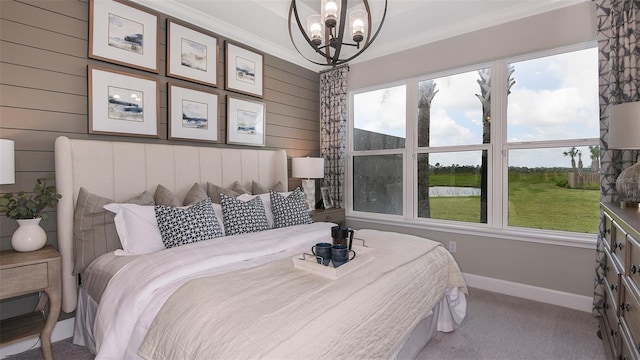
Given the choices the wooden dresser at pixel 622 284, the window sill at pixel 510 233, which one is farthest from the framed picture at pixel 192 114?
the wooden dresser at pixel 622 284

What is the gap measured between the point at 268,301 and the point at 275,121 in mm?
3059

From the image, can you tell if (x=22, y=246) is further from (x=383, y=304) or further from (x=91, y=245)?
(x=383, y=304)

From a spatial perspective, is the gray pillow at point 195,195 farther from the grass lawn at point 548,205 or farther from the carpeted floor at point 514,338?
the grass lawn at point 548,205

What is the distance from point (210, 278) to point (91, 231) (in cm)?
124

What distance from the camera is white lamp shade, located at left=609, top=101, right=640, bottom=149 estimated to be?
6.01 feet

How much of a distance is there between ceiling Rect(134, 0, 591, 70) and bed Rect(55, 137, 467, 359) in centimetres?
136

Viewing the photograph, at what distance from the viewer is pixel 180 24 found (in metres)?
2.99

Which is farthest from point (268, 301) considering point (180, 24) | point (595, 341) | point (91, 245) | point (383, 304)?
point (180, 24)

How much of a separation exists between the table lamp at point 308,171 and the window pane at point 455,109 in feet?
4.30

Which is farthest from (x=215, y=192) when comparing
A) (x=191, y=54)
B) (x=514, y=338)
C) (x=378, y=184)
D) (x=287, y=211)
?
(x=514, y=338)

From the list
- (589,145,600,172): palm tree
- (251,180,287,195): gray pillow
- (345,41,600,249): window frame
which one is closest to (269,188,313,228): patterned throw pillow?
(251,180,287,195): gray pillow

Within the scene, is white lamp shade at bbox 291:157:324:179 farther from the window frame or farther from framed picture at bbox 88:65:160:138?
framed picture at bbox 88:65:160:138

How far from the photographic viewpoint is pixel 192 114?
312cm

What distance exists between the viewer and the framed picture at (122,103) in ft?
8.14
